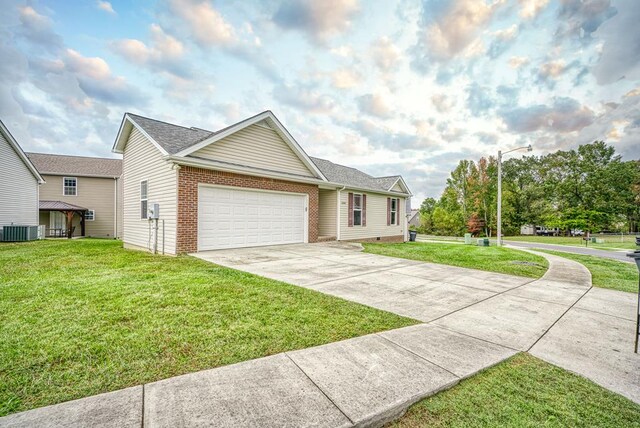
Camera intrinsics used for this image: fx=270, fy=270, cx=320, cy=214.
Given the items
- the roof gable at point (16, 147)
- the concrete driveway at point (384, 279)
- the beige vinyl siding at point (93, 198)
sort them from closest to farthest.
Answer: the concrete driveway at point (384, 279)
the roof gable at point (16, 147)
the beige vinyl siding at point (93, 198)

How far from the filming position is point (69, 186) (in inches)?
839

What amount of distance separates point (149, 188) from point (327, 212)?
27.9 feet

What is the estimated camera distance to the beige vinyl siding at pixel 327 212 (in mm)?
14836

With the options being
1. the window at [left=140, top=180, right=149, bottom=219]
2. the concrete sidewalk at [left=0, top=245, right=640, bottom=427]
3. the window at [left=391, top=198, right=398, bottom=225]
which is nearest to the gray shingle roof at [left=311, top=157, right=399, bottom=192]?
the window at [left=391, top=198, right=398, bottom=225]

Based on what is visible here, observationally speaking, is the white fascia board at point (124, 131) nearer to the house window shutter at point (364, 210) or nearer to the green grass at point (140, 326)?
the green grass at point (140, 326)

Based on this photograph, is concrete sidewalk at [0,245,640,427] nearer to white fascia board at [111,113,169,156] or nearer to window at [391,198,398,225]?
white fascia board at [111,113,169,156]

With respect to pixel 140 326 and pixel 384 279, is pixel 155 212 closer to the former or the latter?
pixel 140 326

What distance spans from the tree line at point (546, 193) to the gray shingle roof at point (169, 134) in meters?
39.8

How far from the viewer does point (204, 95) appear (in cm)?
1518

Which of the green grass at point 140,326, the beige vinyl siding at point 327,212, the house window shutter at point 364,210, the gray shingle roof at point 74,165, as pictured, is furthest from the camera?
the gray shingle roof at point 74,165

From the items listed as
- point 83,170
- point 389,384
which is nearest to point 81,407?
point 389,384

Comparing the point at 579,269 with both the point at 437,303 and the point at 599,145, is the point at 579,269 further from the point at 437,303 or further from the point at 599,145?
the point at 599,145

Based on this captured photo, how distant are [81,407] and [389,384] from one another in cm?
217

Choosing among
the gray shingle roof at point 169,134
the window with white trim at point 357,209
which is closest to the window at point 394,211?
the window with white trim at point 357,209
